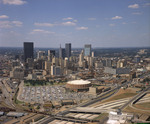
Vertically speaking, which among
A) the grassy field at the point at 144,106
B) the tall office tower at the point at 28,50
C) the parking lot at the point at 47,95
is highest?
the tall office tower at the point at 28,50

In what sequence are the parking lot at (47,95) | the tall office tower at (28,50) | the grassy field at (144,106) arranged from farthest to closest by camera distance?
the tall office tower at (28,50) → the parking lot at (47,95) → the grassy field at (144,106)

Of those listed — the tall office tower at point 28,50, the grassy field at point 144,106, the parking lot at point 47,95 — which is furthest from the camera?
the tall office tower at point 28,50

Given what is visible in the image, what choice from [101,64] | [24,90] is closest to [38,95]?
[24,90]

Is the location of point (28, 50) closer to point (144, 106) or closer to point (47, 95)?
point (47, 95)

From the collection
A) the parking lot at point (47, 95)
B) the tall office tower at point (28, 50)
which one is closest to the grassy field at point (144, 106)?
the parking lot at point (47, 95)

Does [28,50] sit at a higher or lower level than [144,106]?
higher

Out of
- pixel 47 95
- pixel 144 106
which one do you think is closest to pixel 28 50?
pixel 47 95

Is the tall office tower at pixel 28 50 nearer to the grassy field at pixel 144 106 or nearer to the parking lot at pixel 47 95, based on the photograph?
the parking lot at pixel 47 95

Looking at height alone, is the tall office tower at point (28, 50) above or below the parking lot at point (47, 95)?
above

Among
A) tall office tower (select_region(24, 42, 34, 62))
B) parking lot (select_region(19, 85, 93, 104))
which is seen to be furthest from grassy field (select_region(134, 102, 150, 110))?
tall office tower (select_region(24, 42, 34, 62))
